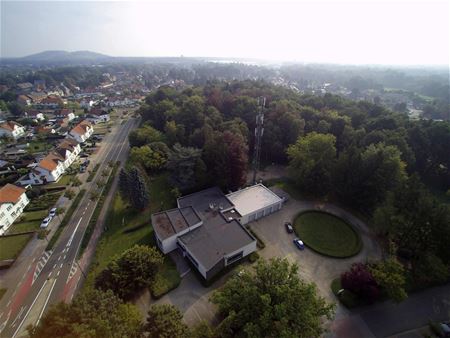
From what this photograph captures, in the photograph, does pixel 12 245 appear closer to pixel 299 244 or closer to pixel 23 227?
pixel 23 227

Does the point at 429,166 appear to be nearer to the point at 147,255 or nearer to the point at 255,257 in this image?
the point at 255,257

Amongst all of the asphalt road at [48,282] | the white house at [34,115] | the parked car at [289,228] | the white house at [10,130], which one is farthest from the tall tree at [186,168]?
the white house at [34,115]

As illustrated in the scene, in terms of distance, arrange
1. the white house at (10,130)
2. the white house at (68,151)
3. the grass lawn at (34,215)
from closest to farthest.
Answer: the grass lawn at (34,215) → the white house at (68,151) → the white house at (10,130)

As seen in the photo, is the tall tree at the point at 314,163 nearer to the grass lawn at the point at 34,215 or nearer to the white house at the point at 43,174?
the grass lawn at the point at 34,215

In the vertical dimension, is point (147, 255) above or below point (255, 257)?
above

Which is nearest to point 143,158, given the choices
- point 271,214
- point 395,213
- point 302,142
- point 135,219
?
point 135,219
